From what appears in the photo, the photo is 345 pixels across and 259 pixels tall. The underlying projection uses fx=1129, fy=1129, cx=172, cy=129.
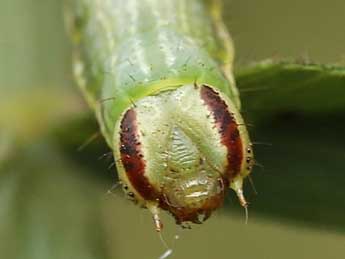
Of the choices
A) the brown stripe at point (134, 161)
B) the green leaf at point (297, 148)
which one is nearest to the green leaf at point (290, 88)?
the green leaf at point (297, 148)

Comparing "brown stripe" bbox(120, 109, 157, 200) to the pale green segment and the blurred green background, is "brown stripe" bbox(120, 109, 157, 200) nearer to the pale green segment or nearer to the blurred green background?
the pale green segment

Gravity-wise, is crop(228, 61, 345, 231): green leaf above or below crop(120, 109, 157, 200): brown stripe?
below

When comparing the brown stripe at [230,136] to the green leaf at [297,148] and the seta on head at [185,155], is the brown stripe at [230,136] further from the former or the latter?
the green leaf at [297,148]

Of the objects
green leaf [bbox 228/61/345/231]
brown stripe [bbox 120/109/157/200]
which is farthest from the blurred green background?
brown stripe [bbox 120/109/157/200]

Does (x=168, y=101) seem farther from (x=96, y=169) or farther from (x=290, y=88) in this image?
(x=96, y=169)

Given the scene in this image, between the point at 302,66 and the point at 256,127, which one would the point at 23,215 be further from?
the point at 302,66

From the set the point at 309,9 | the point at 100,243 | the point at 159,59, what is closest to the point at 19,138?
the point at 100,243

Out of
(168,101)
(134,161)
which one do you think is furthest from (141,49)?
(134,161)
